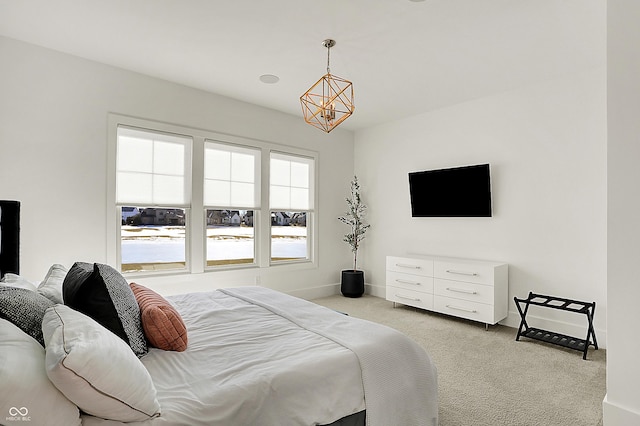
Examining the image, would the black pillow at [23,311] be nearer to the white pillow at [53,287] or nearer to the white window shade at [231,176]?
the white pillow at [53,287]

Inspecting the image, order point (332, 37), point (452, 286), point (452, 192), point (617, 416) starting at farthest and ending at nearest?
point (452, 192), point (452, 286), point (332, 37), point (617, 416)

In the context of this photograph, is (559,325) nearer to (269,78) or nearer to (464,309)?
(464,309)

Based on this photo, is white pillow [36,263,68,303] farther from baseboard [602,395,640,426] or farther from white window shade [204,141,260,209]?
baseboard [602,395,640,426]

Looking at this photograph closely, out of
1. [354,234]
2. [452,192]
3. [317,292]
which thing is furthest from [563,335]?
[317,292]

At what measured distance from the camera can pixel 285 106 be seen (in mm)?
4879

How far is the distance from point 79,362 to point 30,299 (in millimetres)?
645

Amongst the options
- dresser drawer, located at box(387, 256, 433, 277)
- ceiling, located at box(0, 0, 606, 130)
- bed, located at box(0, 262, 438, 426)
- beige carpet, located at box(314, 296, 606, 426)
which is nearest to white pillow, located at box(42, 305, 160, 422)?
bed, located at box(0, 262, 438, 426)

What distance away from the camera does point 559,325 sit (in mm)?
3797

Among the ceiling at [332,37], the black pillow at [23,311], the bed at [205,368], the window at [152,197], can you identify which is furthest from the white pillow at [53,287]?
the ceiling at [332,37]

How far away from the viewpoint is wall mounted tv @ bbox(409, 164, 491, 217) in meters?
4.42

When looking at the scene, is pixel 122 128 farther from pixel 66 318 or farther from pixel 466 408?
pixel 466 408

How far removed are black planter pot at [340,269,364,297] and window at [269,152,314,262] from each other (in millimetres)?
661

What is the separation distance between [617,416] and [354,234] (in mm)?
3979

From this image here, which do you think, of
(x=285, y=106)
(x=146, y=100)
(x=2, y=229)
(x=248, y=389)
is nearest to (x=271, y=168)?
(x=285, y=106)
